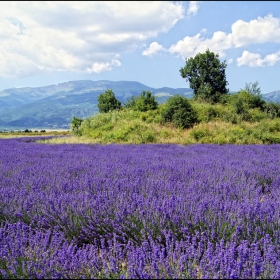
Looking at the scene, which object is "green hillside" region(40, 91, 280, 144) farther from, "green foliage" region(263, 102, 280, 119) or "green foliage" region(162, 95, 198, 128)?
"green foliage" region(162, 95, 198, 128)

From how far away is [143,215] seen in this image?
2334mm

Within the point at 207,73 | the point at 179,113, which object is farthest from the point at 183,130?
the point at 207,73

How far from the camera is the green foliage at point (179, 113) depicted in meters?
14.9

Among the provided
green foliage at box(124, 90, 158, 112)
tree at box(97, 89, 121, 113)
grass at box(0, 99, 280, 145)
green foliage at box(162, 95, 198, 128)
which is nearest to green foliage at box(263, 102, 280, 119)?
grass at box(0, 99, 280, 145)

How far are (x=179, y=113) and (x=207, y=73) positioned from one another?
17652 millimetres

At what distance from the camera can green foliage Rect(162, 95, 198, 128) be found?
14.9 metres

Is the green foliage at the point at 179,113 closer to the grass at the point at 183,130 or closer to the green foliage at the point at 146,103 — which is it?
the grass at the point at 183,130

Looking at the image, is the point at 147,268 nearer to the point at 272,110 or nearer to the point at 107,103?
the point at 272,110

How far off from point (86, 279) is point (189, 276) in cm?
54

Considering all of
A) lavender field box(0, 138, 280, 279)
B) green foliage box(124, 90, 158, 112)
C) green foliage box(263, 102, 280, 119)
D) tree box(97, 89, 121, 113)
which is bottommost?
lavender field box(0, 138, 280, 279)

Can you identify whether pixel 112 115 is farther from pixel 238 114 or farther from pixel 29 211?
pixel 29 211

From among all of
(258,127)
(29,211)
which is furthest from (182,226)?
(258,127)

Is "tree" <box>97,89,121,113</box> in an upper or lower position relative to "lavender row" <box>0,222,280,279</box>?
upper

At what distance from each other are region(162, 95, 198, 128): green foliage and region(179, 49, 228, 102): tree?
14451 millimetres
